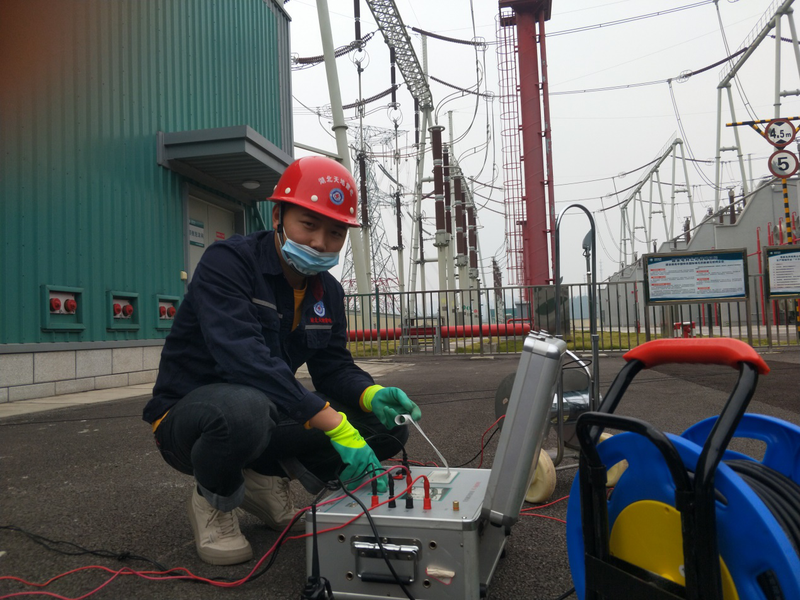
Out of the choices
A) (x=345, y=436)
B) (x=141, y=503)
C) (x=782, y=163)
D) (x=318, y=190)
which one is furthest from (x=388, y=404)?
(x=782, y=163)

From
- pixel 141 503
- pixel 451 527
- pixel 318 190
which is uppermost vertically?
pixel 318 190

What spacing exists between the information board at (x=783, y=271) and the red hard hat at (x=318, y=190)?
10.5 m

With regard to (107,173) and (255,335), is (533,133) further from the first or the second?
(255,335)

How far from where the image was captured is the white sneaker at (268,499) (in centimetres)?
220

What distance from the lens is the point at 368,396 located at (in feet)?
7.26

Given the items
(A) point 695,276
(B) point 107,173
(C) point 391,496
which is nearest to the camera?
(C) point 391,496

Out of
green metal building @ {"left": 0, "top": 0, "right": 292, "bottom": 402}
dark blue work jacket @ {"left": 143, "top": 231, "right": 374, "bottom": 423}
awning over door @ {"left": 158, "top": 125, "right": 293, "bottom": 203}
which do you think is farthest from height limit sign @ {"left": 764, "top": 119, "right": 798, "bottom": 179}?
dark blue work jacket @ {"left": 143, "top": 231, "right": 374, "bottom": 423}

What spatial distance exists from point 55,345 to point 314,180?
6089mm

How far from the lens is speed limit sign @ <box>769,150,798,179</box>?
40.1 ft

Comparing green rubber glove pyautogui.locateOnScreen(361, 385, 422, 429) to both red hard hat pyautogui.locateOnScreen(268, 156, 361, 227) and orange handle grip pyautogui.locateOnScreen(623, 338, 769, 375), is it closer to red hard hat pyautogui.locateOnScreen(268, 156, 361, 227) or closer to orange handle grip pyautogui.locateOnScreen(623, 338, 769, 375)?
red hard hat pyautogui.locateOnScreen(268, 156, 361, 227)

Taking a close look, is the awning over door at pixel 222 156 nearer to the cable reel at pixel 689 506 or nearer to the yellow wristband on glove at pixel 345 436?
the yellow wristband on glove at pixel 345 436

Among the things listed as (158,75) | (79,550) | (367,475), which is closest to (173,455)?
(79,550)

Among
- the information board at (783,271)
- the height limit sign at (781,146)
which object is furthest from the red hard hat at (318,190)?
the height limit sign at (781,146)

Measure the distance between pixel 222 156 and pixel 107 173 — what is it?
1.82m
